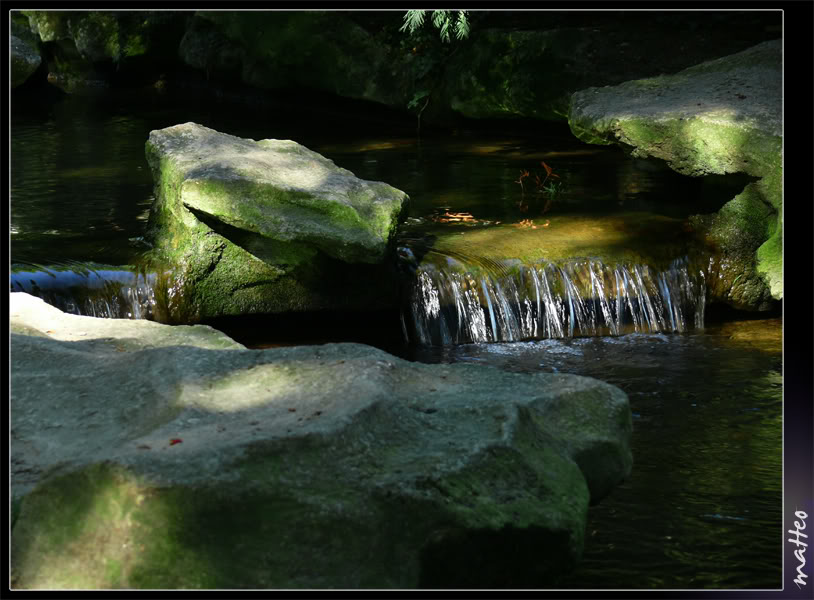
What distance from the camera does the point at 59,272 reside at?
639cm

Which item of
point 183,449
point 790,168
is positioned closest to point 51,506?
point 183,449

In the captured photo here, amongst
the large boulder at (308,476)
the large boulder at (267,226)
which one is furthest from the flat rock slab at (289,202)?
the large boulder at (308,476)

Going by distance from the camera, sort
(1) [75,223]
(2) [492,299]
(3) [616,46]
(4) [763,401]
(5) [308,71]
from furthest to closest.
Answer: (5) [308,71] → (3) [616,46] → (1) [75,223] → (2) [492,299] → (4) [763,401]

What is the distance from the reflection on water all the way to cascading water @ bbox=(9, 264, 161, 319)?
69.1 inches

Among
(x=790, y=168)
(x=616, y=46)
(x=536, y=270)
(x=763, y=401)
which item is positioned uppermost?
(x=616, y=46)

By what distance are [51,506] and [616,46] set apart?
888 centimetres

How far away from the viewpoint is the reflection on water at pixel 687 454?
3.69m

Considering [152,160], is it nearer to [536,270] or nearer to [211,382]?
[536,270]

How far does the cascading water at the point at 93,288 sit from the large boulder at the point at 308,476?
9.56 feet

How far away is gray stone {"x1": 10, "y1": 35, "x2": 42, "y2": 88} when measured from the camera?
1528 cm

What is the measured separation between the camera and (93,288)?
638 cm

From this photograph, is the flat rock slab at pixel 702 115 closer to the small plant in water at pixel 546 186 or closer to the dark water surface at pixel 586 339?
the dark water surface at pixel 586 339
